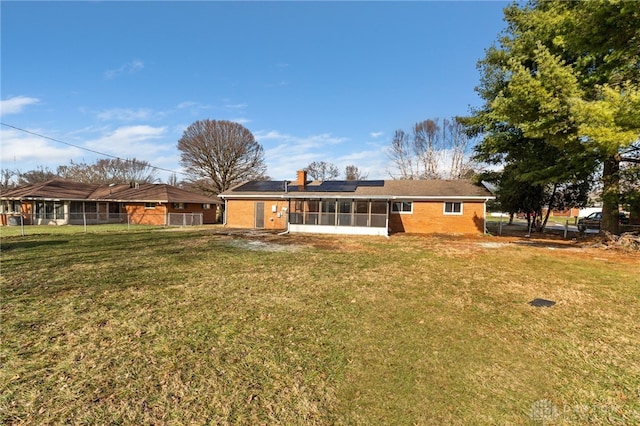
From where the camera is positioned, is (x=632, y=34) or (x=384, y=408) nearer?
(x=384, y=408)

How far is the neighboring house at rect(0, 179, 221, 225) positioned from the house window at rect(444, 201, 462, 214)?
63.1 feet

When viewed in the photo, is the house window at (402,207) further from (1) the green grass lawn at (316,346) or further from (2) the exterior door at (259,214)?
(1) the green grass lawn at (316,346)

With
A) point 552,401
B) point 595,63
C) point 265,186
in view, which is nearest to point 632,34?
point 595,63

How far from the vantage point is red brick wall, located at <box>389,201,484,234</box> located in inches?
681

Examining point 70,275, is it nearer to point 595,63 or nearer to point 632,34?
point 632,34

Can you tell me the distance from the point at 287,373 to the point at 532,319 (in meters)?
4.06

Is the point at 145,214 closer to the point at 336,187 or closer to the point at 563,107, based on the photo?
the point at 336,187

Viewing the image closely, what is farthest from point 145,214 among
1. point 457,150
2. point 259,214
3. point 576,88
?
point 457,150

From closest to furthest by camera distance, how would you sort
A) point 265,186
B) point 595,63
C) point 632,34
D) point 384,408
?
point 384,408
point 632,34
point 595,63
point 265,186

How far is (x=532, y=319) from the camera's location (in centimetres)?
462

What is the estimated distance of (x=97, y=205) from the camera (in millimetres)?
27000

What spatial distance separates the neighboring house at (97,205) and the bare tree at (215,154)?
3.30 m

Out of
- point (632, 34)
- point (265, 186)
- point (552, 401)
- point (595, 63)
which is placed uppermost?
point (595, 63)

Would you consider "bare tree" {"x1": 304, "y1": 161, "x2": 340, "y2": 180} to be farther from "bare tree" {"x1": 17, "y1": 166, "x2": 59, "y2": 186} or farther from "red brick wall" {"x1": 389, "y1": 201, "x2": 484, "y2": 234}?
"bare tree" {"x1": 17, "y1": 166, "x2": 59, "y2": 186}
